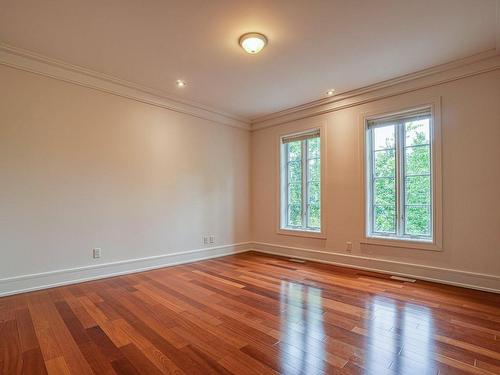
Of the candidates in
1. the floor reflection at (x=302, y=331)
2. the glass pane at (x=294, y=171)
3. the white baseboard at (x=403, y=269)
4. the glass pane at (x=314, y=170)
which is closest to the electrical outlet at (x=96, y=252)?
the floor reflection at (x=302, y=331)

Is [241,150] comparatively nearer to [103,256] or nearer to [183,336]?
[103,256]

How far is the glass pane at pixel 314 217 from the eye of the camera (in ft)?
16.3

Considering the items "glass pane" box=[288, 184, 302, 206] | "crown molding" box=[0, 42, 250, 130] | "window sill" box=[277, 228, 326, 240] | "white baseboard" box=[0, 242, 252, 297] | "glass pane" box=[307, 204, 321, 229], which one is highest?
"crown molding" box=[0, 42, 250, 130]

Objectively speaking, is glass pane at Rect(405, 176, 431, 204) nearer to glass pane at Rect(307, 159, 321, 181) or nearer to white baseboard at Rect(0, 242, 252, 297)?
glass pane at Rect(307, 159, 321, 181)

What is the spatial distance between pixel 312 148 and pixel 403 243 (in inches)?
86.4

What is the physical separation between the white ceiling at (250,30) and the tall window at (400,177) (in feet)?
2.49

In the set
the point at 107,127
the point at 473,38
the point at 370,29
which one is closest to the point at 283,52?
the point at 370,29

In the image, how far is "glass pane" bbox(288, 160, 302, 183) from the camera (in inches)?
209

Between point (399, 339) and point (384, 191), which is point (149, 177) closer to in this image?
point (384, 191)

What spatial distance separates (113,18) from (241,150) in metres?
3.52

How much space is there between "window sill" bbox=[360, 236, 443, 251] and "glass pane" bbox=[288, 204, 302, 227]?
1.28 m

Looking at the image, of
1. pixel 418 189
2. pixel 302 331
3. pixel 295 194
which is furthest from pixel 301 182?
pixel 302 331

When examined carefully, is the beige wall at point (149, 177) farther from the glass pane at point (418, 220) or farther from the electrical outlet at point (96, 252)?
the glass pane at point (418, 220)

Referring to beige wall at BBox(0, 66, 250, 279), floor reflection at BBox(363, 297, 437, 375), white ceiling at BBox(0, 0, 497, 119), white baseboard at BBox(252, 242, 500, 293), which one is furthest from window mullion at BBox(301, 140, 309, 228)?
floor reflection at BBox(363, 297, 437, 375)
